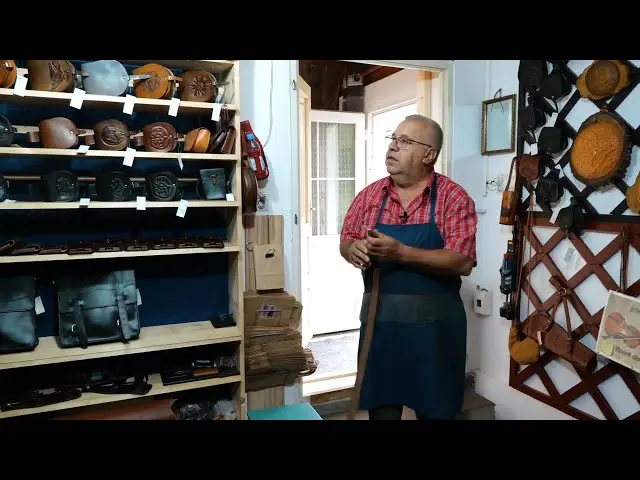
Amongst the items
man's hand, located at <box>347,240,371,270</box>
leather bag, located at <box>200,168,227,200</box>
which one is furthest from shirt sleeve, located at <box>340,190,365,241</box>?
leather bag, located at <box>200,168,227,200</box>

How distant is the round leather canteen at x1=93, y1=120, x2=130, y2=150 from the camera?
6.33 feet

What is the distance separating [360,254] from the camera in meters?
1.54

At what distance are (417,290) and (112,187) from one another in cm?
135

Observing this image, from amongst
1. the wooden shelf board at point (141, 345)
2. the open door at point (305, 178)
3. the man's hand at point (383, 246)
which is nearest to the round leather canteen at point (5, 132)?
the wooden shelf board at point (141, 345)

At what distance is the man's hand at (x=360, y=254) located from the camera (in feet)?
5.00

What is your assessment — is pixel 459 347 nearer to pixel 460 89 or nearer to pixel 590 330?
pixel 590 330

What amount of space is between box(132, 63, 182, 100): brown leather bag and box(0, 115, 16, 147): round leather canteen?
20.1 inches

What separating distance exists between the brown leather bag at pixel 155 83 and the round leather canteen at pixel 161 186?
34 cm

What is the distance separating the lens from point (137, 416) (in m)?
1.94

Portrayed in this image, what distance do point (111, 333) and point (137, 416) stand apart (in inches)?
14.6

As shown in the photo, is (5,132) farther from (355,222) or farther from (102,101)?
(355,222)

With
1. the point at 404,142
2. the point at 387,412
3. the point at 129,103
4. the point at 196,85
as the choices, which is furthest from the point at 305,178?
the point at 387,412
